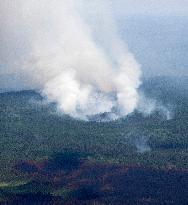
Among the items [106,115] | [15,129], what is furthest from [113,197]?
[106,115]

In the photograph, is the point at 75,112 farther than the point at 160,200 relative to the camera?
Yes

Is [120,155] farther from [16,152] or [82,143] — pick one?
[16,152]

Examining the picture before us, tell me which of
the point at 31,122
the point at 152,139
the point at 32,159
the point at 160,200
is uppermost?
the point at 31,122

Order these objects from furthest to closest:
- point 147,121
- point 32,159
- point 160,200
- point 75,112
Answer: point 75,112, point 147,121, point 32,159, point 160,200

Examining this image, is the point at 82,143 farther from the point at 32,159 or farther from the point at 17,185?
the point at 17,185

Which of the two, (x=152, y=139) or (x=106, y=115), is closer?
(x=152, y=139)

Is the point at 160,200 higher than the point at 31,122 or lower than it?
lower

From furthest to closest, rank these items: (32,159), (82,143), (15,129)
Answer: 1. (15,129)
2. (82,143)
3. (32,159)

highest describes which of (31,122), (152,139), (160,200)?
(31,122)

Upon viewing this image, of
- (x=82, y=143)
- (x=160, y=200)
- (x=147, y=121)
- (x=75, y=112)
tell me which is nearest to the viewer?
(x=160, y=200)

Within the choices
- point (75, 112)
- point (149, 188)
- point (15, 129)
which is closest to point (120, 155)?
point (149, 188)
